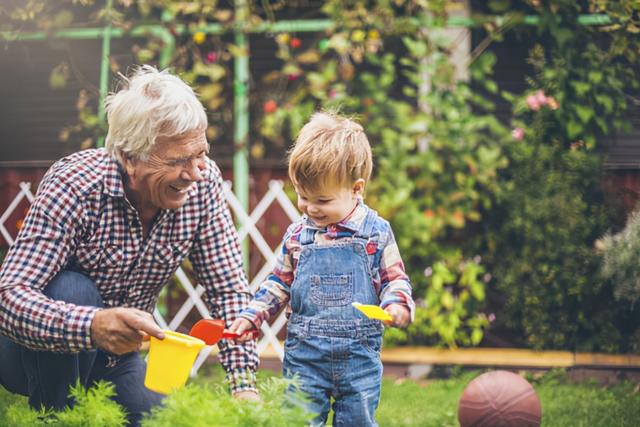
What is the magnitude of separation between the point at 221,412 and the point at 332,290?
0.83 meters

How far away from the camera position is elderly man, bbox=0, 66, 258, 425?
2.76 meters

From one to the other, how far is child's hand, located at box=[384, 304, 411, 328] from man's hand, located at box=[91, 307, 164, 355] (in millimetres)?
611

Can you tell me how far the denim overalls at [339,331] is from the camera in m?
2.78

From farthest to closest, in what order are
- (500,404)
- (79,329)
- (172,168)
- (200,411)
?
(500,404) < (172,168) < (79,329) < (200,411)

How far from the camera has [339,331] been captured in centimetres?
277

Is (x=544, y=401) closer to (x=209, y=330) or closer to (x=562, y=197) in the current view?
(x=562, y=197)

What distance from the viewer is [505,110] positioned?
18.6 ft

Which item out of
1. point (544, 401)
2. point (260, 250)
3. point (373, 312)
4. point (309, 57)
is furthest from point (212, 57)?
point (373, 312)

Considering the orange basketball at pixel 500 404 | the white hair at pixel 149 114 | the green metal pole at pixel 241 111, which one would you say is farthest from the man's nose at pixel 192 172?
the green metal pole at pixel 241 111

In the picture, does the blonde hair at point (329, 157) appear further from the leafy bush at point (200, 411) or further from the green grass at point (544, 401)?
the green grass at point (544, 401)

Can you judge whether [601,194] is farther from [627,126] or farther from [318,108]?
[318,108]

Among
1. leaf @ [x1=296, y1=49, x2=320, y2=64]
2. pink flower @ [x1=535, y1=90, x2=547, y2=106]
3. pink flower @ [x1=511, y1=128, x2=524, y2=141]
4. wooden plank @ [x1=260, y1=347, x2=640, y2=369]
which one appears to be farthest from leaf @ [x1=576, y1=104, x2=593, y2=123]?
leaf @ [x1=296, y1=49, x2=320, y2=64]

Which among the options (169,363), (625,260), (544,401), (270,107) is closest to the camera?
(169,363)

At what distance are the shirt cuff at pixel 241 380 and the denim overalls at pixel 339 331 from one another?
207 millimetres
